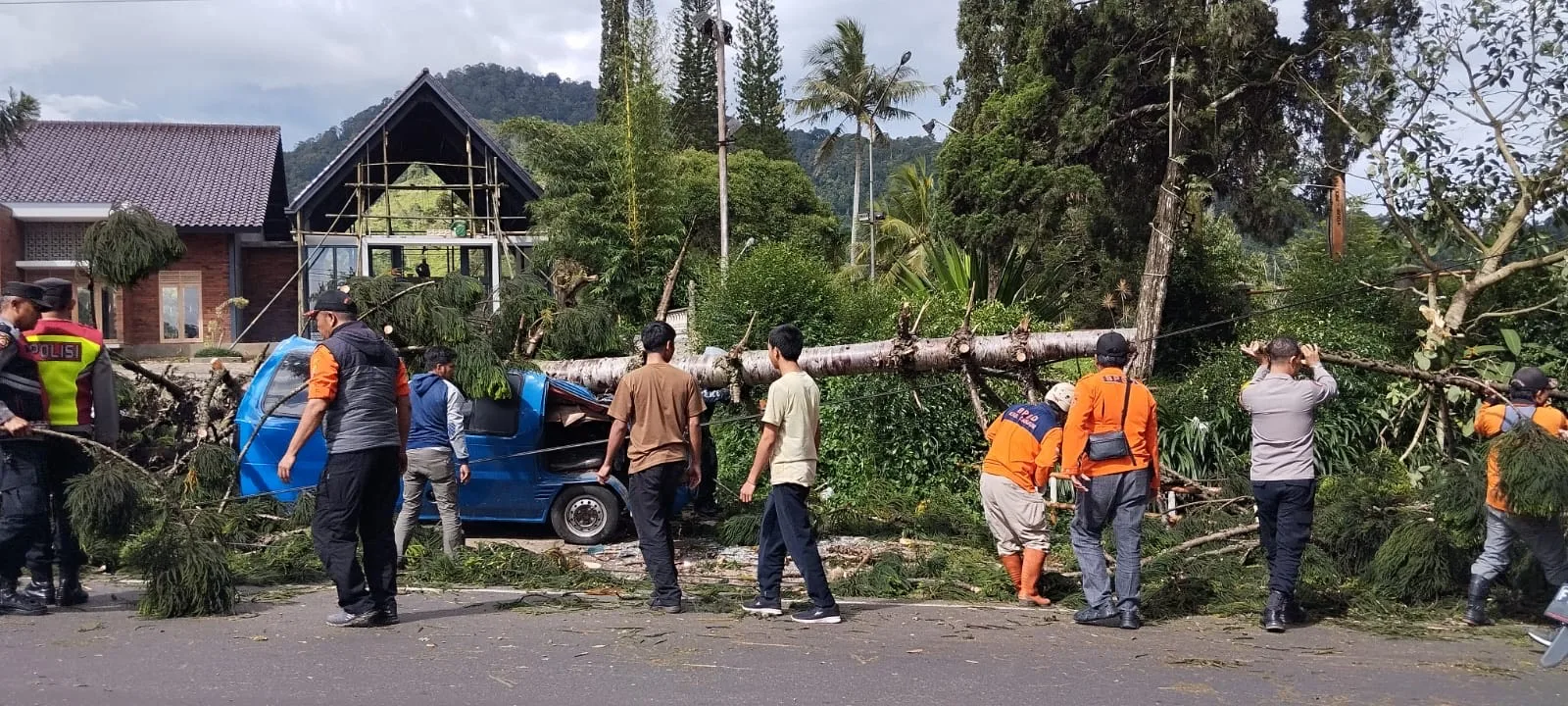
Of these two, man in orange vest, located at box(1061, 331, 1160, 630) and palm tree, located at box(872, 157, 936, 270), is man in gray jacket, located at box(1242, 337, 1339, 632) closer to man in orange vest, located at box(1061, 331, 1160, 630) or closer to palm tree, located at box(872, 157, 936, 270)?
man in orange vest, located at box(1061, 331, 1160, 630)

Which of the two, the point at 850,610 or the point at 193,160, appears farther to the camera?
the point at 193,160

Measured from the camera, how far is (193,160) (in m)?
30.4

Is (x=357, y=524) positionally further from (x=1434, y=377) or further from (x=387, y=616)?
(x=1434, y=377)

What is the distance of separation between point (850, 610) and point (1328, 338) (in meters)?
8.22

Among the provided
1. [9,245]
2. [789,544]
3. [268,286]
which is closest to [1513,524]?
[789,544]

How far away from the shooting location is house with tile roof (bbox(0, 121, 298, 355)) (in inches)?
1078

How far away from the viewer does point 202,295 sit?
93.7 feet

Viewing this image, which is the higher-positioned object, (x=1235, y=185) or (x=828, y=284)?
(x=1235, y=185)

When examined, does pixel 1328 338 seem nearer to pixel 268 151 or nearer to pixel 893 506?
pixel 893 506

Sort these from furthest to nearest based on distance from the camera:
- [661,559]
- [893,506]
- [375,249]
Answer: [375,249]
[893,506]
[661,559]

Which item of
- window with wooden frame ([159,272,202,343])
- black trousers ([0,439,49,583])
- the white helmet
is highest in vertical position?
window with wooden frame ([159,272,202,343])

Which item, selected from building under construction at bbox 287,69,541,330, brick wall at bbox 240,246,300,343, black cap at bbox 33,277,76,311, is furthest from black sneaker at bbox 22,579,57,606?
brick wall at bbox 240,246,300,343

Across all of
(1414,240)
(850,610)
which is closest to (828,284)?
(1414,240)

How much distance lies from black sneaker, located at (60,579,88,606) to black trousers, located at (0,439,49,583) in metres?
0.28
